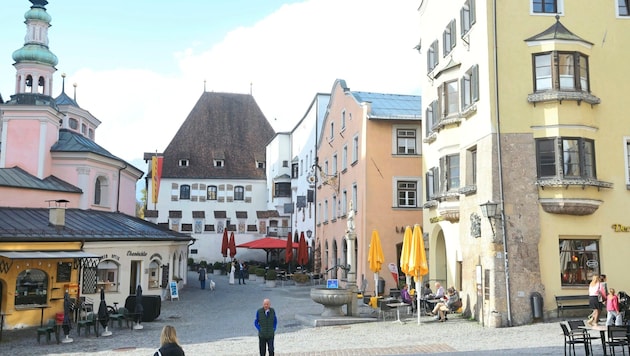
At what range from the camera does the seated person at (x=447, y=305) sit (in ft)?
70.5

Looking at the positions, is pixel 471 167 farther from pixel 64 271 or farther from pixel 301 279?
pixel 301 279

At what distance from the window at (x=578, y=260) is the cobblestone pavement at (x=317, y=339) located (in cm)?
184

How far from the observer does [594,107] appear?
2091 cm

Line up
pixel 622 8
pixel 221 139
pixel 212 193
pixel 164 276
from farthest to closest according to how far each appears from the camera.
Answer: pixel 221 139, pixel 212 193, pixel 164 276, pixel 622 8

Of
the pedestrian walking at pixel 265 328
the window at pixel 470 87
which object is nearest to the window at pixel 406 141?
the window at pixel 470 87

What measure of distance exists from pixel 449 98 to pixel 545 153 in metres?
4.98

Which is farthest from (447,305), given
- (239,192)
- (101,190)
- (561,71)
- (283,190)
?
(239,192)

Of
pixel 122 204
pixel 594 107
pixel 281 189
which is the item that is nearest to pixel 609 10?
pixel 594 107

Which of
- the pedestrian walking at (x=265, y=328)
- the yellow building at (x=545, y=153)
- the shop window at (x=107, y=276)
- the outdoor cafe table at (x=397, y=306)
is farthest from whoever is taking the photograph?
the shop window at (x=107, y=276)

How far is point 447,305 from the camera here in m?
22.3

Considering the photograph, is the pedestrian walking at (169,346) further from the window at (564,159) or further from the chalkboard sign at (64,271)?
the chalkboard sign at (64,271)

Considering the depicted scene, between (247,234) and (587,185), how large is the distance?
47298mm

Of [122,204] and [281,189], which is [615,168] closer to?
[122,204]

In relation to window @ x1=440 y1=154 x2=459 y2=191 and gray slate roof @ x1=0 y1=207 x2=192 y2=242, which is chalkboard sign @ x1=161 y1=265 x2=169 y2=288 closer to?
gray slate roof @ x1=0 y1=207 x2=192 y2=242
